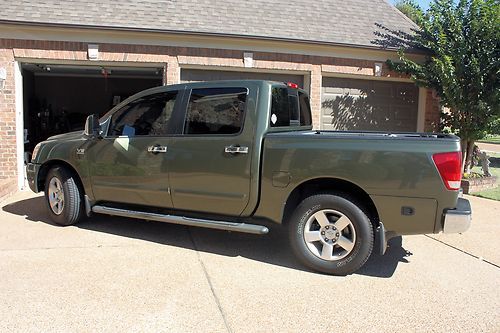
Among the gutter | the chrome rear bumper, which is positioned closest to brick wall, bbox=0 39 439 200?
the gutter

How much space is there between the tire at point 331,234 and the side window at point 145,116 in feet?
6.35

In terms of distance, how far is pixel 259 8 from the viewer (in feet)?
34.3

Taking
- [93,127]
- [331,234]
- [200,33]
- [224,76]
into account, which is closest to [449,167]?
[331,234]

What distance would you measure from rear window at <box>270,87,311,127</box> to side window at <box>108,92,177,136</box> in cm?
122

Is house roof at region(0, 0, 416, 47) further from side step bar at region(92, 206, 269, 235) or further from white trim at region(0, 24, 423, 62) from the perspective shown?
side step bar at region(92, 206, 269, 235)

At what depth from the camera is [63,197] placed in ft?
19.4

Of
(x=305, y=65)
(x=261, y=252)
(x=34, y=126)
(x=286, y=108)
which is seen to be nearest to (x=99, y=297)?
(x=261, y=252)

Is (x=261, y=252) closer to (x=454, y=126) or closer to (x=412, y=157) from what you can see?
(x=412, y=157)

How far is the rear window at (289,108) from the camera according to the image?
499 cm

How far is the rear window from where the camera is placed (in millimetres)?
4993

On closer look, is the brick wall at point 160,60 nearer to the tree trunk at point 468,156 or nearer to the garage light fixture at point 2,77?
the garage light fixture at point 2,77

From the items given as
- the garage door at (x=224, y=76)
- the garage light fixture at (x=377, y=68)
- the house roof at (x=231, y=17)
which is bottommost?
the garage door at (x=224, y=76)

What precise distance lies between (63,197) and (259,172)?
288cm

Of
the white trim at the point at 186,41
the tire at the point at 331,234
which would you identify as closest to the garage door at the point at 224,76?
the white trim at the point at 186,41
